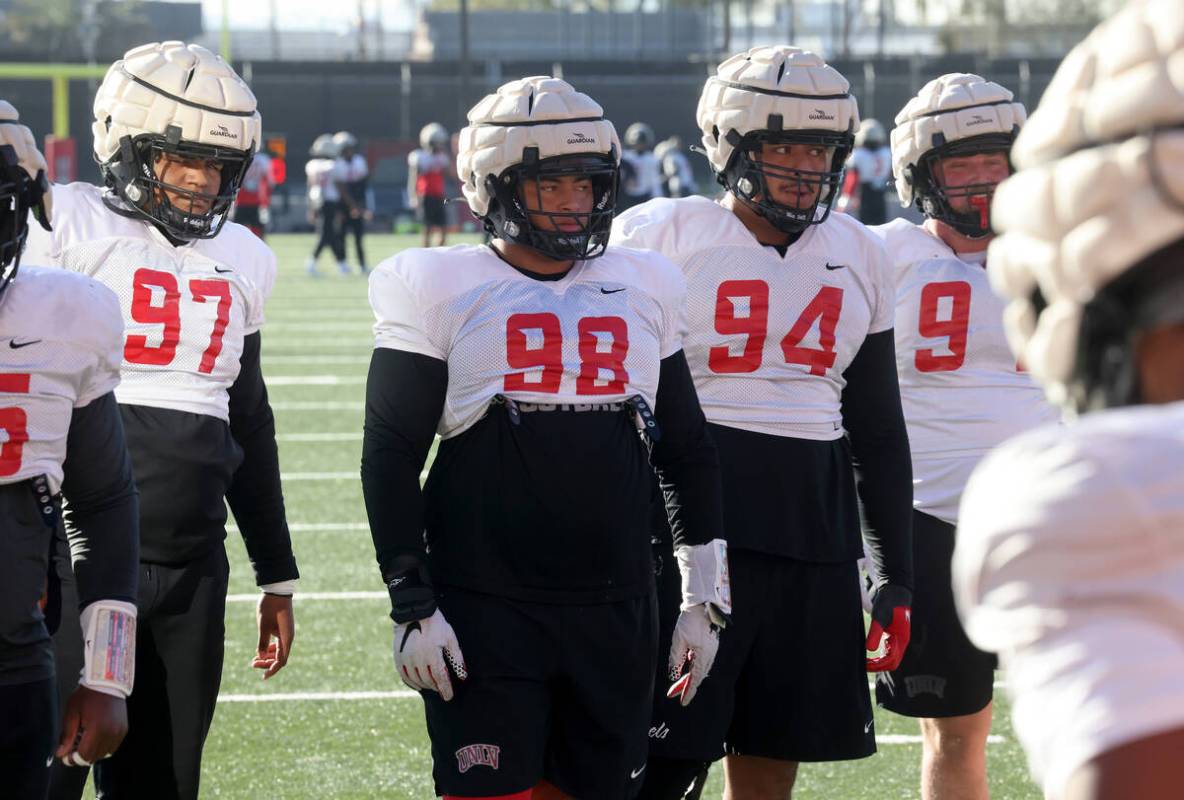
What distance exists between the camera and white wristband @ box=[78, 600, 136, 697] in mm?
2840

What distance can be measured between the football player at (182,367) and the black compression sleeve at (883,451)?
1237mm

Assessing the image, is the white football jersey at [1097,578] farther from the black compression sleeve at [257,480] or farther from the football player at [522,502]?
the black compression sleeve at [257,480]

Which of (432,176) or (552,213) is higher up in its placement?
(552,213)

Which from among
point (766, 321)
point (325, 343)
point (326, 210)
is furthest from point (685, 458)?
point (326, 210)

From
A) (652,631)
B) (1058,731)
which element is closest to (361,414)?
(652,631)

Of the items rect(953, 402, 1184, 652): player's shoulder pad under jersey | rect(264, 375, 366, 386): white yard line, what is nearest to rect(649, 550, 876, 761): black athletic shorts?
rect(953, 402, 1184, 652): player's shoulder pad under jersey

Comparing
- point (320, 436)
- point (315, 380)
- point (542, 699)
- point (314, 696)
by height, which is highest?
point (542, 699)

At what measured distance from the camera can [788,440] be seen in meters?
3.81

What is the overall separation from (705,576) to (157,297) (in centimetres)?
126

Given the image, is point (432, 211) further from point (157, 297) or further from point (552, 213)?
point (552, 213)

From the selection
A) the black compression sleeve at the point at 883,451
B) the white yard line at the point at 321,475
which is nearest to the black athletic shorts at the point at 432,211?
the white yard line at the point at 321,475

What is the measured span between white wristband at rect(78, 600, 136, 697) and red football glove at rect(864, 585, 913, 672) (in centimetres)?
164

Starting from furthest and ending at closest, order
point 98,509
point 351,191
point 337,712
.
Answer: point 351,191 → point 337,712 → point 98,509

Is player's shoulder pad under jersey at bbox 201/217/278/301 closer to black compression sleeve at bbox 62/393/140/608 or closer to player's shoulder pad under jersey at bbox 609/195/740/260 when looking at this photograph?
player's shoulder pad under jersey at bbox 609/195/740/260
